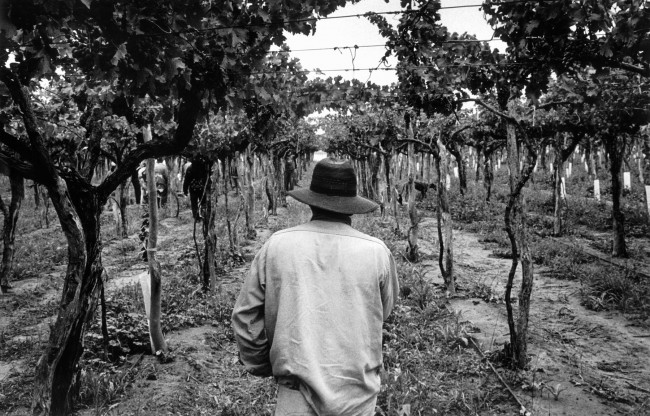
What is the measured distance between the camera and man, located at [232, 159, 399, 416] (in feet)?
7.00

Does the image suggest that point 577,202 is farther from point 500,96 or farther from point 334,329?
point 334,329

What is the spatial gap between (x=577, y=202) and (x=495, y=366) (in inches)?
674

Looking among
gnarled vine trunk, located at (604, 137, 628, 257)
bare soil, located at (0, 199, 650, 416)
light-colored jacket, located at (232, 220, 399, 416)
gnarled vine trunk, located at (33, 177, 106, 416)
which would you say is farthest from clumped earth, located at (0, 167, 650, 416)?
light-colored jacket, located at (232, 220, 399, 416)

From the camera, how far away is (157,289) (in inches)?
236

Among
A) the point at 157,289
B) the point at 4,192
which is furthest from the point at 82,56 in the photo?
the point at 4,192

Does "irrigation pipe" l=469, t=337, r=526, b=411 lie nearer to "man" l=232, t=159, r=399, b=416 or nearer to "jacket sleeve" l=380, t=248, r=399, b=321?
"jacket sleeve" l=380, t=248, r=399, b=321

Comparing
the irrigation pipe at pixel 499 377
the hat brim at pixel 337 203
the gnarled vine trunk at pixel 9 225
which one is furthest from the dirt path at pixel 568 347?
the gnarled vine trunk at pixel 9 225

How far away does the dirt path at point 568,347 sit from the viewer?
17.3 feet

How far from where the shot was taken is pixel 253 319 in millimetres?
2322

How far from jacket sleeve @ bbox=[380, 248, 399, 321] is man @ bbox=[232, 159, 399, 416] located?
0.03 m

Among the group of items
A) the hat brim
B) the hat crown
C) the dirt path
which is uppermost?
the hat crown

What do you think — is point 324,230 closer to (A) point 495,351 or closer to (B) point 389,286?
(B) point 389,286

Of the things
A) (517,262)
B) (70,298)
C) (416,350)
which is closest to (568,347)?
(517,262)

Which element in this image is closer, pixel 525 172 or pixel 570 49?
pixel 570 49
